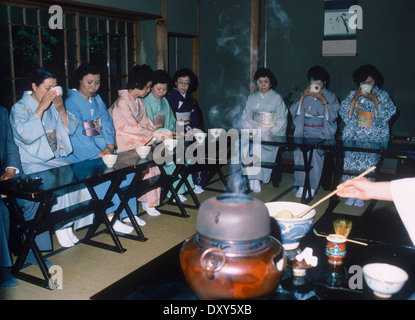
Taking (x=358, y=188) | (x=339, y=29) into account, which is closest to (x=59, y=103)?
(x=358, y=188)

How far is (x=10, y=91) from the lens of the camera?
560 cm

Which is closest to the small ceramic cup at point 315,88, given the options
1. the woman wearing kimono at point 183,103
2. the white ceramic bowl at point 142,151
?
the woman wearing kimono at point 183,103

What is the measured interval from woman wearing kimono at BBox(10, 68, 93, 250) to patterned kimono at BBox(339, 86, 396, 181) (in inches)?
178

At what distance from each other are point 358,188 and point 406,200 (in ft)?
1.07

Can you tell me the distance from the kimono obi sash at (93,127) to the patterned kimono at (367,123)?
408 centimetres

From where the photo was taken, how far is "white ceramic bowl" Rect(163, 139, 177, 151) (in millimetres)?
5374

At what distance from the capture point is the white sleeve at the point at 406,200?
201 centimetres

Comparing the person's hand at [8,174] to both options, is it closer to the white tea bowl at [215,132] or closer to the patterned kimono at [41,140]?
the patterned kimono at [41,140]

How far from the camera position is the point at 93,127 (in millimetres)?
5219

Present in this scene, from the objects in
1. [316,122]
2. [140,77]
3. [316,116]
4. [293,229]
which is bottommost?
[293,229]

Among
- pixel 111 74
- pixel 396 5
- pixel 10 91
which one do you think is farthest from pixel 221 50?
pixel 10 91

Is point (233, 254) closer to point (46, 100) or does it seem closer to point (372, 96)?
point (46, 100)
